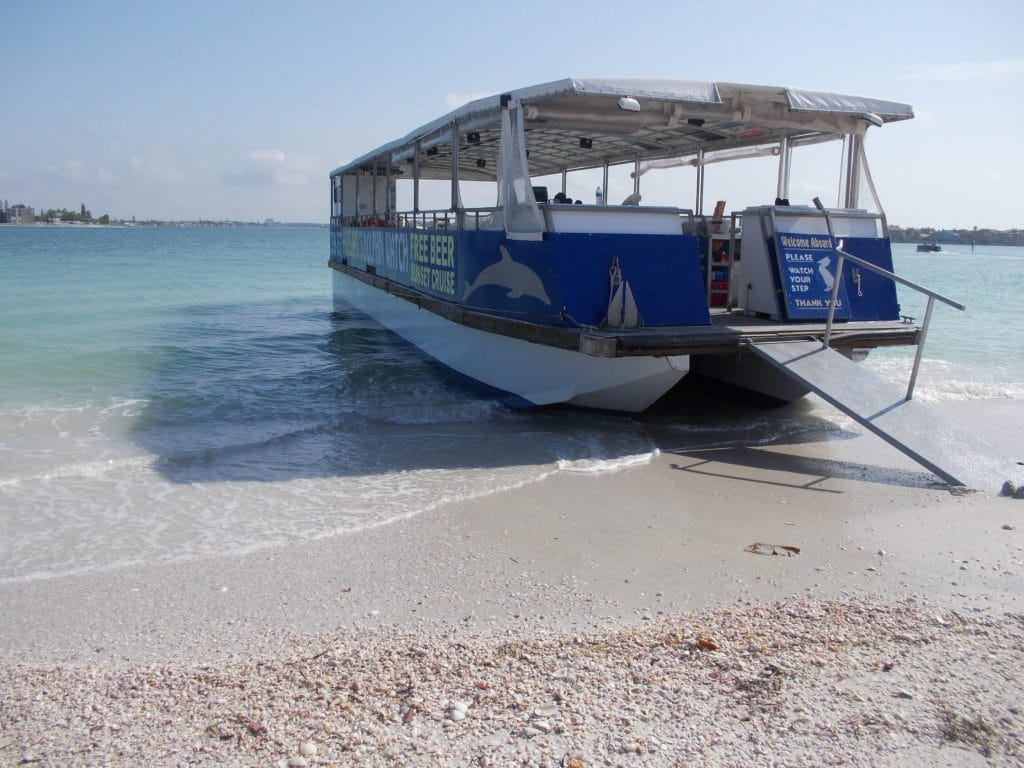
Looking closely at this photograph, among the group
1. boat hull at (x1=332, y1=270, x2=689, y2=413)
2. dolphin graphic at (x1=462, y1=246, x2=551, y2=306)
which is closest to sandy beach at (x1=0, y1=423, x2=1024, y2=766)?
boat hull at (x1=332, y1=270, x2=689, y2=413)

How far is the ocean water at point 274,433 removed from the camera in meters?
6.19

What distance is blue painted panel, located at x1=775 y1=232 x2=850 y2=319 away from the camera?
877 cm

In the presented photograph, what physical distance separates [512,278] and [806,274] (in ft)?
10.1

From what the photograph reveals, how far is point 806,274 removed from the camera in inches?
349

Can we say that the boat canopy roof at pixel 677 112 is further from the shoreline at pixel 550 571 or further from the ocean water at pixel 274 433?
the shoreline at pixel 550 571

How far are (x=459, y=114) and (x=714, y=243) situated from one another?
3.32m

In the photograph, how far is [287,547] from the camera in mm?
5648

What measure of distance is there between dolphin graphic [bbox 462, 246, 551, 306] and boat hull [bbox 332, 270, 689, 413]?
0.59m

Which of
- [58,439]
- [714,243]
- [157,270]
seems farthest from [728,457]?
[157,270]

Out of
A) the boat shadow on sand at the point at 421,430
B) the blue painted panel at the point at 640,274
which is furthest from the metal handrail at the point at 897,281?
the blue painted panel at the point at 640,274

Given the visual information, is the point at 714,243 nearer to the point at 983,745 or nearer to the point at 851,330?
the point at 851,330

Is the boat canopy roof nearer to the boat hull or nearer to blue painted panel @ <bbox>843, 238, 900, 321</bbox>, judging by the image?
blue painted panel @ <bbox>843, 238, 900, 321</bbox>

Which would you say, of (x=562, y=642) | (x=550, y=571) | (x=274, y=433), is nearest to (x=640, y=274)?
(x=550, y=571)

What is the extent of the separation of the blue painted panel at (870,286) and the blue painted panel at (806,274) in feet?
0.80
